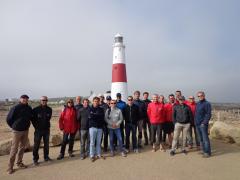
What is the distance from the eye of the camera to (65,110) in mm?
9836

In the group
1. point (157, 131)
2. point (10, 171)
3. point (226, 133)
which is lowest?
point (10, 171)

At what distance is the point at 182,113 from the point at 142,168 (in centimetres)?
244

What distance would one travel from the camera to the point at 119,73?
778 inches

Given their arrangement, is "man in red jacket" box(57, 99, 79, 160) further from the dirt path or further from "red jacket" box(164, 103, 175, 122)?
"red jacket" box(164, 103, 175, 122)

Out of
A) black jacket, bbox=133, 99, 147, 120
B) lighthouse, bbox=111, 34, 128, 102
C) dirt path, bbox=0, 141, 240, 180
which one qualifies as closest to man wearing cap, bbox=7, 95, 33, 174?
dirt path, bbox=0, 141, 240, 180

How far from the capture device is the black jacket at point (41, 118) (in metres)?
9.14

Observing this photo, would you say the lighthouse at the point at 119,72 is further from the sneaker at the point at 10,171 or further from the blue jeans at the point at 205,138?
the sneaker at the point at 10,171

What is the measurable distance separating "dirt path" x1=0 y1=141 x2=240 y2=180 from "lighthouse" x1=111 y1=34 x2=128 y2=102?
9872 mm

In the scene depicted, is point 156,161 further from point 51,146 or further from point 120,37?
point 120,37

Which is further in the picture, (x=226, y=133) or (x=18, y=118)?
(x=226, y=133)

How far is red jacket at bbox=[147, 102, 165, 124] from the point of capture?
1012 centimetres

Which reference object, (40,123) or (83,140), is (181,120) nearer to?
(83,140)

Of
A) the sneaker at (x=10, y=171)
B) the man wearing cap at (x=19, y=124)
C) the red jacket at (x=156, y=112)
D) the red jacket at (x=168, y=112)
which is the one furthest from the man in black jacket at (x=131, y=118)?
the sneaker at (x=10, y=171)

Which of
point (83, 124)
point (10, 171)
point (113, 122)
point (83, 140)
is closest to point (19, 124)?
point (10, 171)
